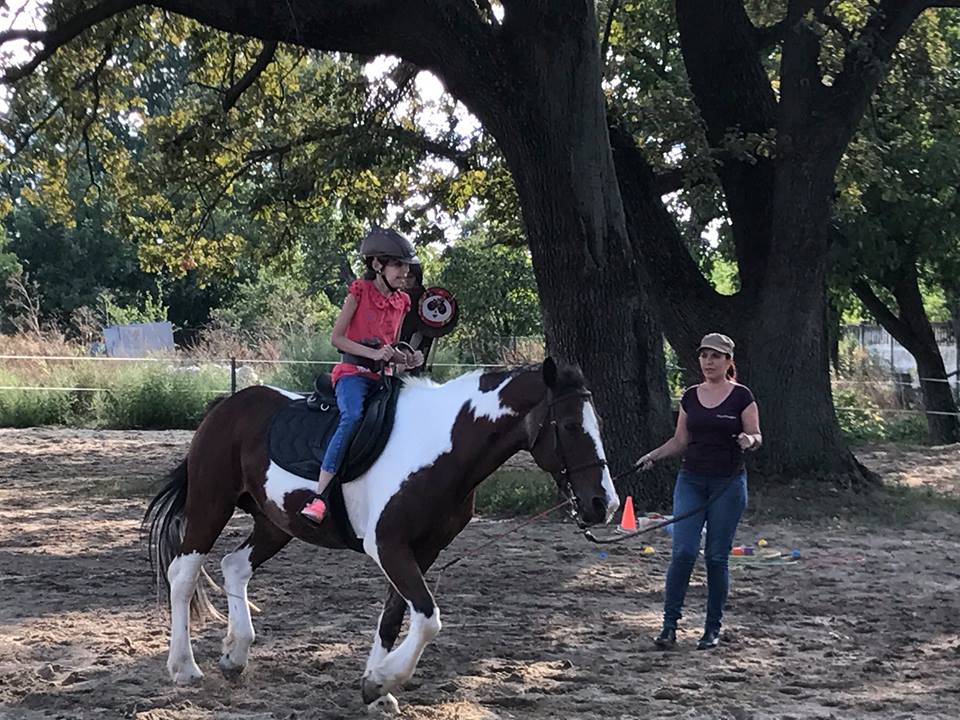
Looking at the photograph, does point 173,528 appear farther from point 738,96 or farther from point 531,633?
point 738,96

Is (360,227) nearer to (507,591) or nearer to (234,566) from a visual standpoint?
(507,591)

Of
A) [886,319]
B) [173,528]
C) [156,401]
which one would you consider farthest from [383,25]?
[886,319]

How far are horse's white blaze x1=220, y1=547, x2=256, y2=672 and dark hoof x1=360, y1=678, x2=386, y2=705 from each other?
892 mm

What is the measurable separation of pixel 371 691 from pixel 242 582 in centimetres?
121

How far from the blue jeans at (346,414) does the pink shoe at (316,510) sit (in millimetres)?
161

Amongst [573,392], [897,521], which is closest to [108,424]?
[897,521]

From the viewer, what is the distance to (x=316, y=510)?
5293 mm

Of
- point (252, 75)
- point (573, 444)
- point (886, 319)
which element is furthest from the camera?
point (886, 319)

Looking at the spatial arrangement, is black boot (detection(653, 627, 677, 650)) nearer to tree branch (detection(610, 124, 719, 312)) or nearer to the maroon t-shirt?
the maroon t-shirt

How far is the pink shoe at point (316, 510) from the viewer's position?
5.29m

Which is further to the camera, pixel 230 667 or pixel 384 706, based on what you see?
pixel 230 667

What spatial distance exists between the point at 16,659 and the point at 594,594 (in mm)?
3851

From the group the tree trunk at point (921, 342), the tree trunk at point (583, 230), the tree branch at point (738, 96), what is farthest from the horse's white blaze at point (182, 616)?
the tree trunk at point (921, 342)

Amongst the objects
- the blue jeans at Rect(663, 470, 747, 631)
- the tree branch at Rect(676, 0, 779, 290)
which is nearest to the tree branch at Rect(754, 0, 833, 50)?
the tree branch at Rect(676, 0, 779, 290)
